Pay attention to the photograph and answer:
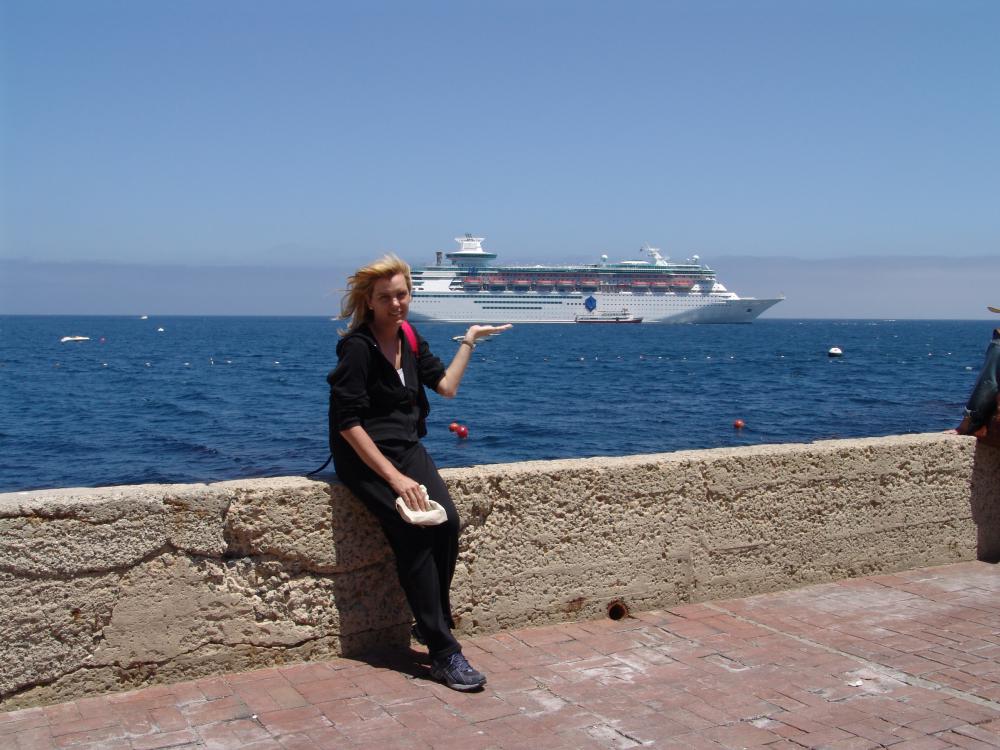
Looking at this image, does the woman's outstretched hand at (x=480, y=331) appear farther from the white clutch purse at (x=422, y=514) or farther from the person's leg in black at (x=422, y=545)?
the white clutch purse at (x=422, y=514)

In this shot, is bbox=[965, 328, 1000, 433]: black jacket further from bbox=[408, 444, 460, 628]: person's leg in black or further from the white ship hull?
the white ship hull

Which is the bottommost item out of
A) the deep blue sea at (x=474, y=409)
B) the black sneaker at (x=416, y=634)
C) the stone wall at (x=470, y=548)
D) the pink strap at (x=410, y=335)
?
the deep blue sea at (x=474, y=409)

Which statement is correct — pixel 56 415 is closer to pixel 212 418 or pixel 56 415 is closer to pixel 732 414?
pixel 212 418

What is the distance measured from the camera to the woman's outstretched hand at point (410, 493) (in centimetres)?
323

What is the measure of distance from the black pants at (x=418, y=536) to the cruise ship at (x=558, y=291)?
94.3m

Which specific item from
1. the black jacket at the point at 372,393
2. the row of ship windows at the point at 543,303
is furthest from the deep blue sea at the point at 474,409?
the row of ship windows at the point at 543,303

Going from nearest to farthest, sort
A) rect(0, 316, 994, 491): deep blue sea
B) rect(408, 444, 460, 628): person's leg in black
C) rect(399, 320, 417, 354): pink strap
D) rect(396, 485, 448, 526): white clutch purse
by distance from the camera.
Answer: rect(396, 485, 448, 526): white clutch purse → rect(408, 444, 460, 628): person's leg in black → rect(399, 320, 417, 354): pink strap → rect(0, 316, 994, 491): deep blue sea

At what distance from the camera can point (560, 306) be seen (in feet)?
337

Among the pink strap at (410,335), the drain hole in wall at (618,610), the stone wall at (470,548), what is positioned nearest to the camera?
the stone wall at (470,548)

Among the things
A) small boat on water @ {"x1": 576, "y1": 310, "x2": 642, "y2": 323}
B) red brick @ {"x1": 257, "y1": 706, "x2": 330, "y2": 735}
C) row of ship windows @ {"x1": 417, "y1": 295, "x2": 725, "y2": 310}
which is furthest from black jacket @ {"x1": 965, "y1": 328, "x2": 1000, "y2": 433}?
small boat on water @ {"x1": 576, "y1": 310, "x2": 642, "y2": 323}

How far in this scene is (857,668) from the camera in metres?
3.36

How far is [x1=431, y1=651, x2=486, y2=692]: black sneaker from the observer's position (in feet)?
10.3

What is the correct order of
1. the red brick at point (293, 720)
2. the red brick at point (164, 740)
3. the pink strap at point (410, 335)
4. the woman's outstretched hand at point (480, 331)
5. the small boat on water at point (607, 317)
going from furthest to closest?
the small boat on water at point (607, 317)
the woman's outstretched hand at point (480, 331)
the pink strap at point (410, 335)
the red brick at point (293, 720)
the red brick at point (164, 740)

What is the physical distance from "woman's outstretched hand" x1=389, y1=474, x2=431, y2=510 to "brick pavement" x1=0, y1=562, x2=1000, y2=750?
0.59 metres
